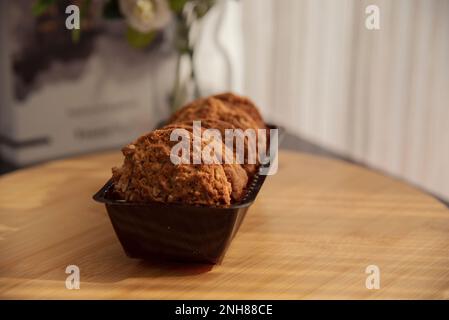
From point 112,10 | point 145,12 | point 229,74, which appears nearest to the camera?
point 145,12

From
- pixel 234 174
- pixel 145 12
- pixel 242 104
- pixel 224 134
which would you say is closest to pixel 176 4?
pixel 145 12

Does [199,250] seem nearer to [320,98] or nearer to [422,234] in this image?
[422,234]

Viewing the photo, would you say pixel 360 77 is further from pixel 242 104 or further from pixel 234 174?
pixel 234 174

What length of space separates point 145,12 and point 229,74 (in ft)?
3.39

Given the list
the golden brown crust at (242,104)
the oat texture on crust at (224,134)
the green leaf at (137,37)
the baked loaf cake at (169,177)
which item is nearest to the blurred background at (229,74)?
the green leaf at (137,37)

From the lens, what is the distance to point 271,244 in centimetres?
128

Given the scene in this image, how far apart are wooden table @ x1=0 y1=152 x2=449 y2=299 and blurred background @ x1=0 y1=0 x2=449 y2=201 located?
698 millimetres

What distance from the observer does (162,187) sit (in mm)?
1110

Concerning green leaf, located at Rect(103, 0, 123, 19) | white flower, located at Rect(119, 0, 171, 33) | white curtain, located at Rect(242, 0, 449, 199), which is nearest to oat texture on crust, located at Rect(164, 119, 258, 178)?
white flower, located at Rect(119, 0, 171, 33)

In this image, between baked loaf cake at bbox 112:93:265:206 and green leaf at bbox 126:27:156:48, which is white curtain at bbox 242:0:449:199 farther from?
baked loaf cake at bbox 112:93:265:206

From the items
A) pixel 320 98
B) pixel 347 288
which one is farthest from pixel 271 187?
pixel 320 98

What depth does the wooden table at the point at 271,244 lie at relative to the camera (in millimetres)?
1122

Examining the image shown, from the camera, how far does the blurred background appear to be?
2303 millimetres

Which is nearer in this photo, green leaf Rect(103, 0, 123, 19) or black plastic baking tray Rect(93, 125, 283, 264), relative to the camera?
black plastic baking tray Rect(93, 125, 283, 264)
